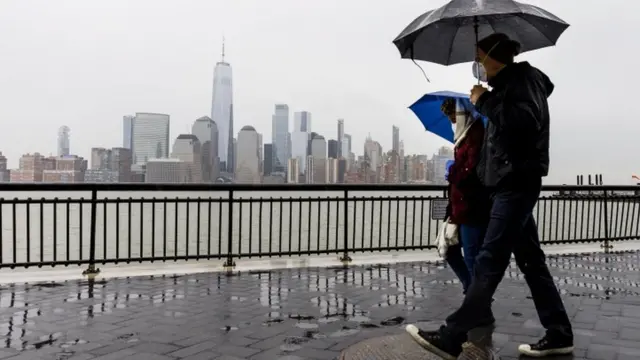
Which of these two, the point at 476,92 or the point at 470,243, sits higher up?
the point at 476,92

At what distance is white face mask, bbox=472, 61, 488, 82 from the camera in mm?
3545

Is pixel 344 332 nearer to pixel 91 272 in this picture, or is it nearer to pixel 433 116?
pixel 433 116

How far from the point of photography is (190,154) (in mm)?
16406

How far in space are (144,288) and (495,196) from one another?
4372 mm

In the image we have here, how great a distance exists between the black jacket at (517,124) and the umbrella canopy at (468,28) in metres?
0.44

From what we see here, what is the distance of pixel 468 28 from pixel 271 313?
10.3 feet

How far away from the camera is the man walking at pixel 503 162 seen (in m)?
3.23

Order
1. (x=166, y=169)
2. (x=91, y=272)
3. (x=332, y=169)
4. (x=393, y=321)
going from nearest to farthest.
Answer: (x=393, y=321) → (x=91, y=272) → (x=166, y=169) → (x=332, y=169)

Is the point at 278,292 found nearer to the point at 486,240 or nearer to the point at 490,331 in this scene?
the point at 490,331

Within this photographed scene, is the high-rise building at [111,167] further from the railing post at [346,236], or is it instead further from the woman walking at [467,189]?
the woman walking at [467,189]

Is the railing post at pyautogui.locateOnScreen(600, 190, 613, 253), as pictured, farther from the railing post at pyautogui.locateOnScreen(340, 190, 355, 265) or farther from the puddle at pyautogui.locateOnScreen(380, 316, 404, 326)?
the puddle at pyautogui.locateOnScreen(380, 316, 404, 326)

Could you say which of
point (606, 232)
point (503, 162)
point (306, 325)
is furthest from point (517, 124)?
Result: point (606, 232)

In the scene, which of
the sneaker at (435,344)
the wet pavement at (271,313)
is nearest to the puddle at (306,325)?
the wet pavement at (271,313)

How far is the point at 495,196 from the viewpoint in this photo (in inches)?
134
